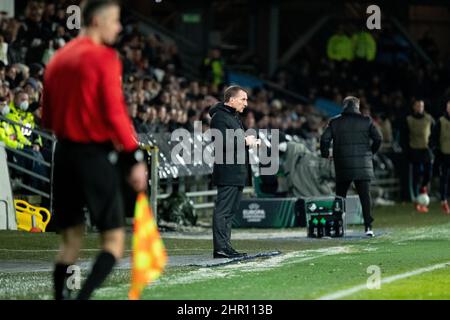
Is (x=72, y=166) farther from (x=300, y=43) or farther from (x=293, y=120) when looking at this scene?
(x=300, y=43)

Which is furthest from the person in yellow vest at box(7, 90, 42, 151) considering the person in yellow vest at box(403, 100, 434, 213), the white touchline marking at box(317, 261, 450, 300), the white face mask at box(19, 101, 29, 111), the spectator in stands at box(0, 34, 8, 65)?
the person in yellow vest at box(403, 100, 434, 213)

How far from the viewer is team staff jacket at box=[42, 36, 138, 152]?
9.21m

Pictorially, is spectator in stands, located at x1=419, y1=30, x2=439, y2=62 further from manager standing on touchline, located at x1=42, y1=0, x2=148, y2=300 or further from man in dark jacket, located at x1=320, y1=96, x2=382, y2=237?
manager standing on touchline, located at x1=42, y1=0, x2=148, y2=300

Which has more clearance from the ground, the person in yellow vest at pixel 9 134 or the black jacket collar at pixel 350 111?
the black jacket collar at pixel 350 111

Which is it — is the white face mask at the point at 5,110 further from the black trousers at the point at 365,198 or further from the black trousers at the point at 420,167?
the black trousers at the point at 420,167

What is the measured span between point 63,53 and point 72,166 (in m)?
0.80

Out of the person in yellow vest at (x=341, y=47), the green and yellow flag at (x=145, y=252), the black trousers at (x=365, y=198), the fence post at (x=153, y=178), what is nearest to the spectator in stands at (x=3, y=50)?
the fence post at (x=153, y=178)

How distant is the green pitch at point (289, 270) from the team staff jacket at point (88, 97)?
213 centimetres

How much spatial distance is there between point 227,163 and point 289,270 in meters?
1.82

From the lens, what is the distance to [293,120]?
2917 centimetres

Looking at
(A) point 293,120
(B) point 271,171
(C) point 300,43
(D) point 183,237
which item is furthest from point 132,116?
(C) point 300,43

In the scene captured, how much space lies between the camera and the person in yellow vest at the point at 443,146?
2462cm

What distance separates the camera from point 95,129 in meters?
9.32

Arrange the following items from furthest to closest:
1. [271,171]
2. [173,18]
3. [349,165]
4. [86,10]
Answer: [173,18] → [271,171] → [349,165] → [86,10]
